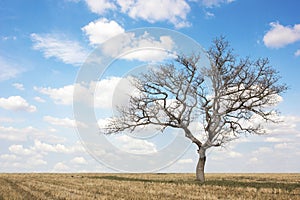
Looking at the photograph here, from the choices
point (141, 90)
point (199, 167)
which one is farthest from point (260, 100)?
point (141, 90)

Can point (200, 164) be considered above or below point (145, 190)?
above

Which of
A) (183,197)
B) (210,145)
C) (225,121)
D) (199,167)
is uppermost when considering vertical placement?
(225,121)

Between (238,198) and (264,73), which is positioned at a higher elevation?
(264,73)

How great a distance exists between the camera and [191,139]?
101ft

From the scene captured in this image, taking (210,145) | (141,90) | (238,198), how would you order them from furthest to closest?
(141,90), (210,145), (238,198)

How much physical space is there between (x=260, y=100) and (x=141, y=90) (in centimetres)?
1042

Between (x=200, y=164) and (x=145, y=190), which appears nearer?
(x=145, y=190)

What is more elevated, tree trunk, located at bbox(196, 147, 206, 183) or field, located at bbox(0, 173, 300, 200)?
tree trunk, located at bbox(196, 147, 206, 183)

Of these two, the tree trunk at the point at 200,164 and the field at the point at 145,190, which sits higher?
the tree trunk at the point at 200,164

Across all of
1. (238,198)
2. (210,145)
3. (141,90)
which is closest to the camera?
(238,198)

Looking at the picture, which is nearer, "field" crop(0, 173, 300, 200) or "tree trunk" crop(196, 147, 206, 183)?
"field" crop(0, 173, 300, 200)

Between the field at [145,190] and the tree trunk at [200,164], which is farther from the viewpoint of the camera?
the tree trunk at [200,164]

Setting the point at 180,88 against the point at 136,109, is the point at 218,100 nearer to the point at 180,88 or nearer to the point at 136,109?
the point at 180,88

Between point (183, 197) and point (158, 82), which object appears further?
point (158, 82)
